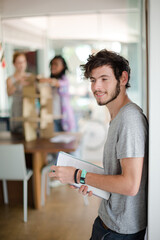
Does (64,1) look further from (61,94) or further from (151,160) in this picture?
(151,160)

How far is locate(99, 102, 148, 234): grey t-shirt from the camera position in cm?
77

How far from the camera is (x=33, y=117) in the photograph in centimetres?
260

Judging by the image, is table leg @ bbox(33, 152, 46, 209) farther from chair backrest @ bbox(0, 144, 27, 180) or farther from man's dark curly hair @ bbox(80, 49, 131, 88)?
man's dark curly hair @ bbox(80, 49, 131, 88)

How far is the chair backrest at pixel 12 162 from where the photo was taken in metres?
2.07

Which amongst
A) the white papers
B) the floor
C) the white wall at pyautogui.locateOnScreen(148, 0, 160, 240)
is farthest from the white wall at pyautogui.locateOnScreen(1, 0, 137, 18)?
the white wall at pyautogui.locateOnScreen(148, 0, 160, 240)

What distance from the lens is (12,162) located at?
Answer: 83.5 inches

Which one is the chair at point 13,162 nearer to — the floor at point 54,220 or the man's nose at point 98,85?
the floor at point 54,220

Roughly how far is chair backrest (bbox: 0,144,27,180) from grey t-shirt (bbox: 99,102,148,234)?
4.29 feet

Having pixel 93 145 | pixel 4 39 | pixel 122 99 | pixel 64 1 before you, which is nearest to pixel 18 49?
pixel 4 39

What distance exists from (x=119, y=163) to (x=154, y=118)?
0.21 metres

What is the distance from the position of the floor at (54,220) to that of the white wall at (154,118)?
1.08 m

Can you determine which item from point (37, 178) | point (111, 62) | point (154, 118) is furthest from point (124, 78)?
point (37, 178)

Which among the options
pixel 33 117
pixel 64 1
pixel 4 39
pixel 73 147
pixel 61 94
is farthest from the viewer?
pixel 4 39

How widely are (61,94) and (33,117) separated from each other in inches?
21.5
